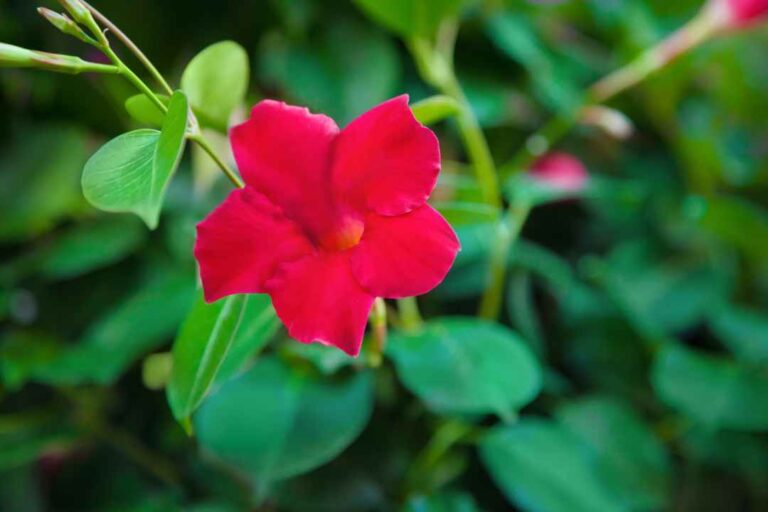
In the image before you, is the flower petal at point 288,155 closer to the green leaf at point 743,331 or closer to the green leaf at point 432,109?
the green leaf at point 432,109

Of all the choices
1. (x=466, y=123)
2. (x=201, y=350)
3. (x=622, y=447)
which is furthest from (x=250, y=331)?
(x=622, y=447)

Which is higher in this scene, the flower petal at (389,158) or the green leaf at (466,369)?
the flower petal at (389,158)

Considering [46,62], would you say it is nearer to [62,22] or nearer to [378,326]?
[62,22]

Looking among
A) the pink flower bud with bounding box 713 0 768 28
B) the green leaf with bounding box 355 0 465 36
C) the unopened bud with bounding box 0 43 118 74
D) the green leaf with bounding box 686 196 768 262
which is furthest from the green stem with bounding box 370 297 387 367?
the pink flower bud with bounding box 713 0 768 28

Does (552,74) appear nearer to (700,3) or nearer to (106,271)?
(700,3)

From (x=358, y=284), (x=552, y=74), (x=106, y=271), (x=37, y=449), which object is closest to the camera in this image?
(x=358, y=284)

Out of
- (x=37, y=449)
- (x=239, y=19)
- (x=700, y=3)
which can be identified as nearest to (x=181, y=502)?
(x=37, y=449)

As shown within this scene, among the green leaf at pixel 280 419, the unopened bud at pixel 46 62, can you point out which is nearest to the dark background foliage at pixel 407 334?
the green leaf at pixel 280 419

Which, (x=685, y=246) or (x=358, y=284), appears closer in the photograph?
(x=358, y=284)
